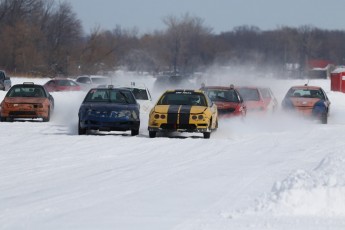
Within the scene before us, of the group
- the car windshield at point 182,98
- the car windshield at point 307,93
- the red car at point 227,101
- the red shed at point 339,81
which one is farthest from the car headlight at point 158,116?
the red shed at point 339,81

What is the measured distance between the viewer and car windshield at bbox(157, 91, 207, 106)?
22984 millimetres

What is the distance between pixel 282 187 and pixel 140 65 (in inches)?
6085

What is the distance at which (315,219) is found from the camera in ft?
32.7

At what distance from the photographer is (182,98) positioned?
914 inches

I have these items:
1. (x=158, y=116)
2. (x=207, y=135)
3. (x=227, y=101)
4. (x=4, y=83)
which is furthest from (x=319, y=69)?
(x=158, y=116)

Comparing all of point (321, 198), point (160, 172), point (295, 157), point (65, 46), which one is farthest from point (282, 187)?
point (65, 46)

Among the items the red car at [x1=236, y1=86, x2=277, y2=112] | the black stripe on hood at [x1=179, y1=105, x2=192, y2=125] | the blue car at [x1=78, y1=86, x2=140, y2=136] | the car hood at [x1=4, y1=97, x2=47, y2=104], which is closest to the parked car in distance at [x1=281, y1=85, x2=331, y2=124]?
the red car at [x1=236, y1=86, x2=277, y2=112]

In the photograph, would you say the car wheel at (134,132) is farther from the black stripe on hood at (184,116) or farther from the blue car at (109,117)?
the black stripe on hood at (184,116)

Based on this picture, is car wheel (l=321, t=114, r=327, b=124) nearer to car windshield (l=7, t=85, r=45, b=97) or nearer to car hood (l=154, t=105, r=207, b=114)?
car hood (l=154, t=105, r=207, b=114)

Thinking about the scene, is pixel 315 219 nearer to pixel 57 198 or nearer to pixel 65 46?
pixel 57 198

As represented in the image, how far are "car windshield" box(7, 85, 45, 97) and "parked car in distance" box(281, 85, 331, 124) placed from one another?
26.5 feet

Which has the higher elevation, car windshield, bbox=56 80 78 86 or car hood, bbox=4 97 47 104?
car windshield, bbox=56 80 78 86

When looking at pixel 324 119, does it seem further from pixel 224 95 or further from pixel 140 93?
pixel 140 93

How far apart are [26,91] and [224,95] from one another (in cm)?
686
